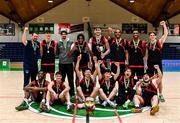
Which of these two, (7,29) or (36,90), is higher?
(7,29)

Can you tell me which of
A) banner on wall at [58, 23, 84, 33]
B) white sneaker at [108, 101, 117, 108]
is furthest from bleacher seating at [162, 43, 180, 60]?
white sneaker at [108, 101, 117, 108]

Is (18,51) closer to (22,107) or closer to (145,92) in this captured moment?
(22,107)

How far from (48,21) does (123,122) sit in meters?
16.7

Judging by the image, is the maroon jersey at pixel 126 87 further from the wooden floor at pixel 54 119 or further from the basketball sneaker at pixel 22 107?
the basketball sneaker at pixel 22 107

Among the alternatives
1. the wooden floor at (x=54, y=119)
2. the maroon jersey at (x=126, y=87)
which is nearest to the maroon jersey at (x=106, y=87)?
the maroon jersey at (x=126, y=87)

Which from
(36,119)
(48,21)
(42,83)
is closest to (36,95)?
(42,83)

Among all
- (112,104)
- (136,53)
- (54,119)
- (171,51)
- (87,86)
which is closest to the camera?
(54,119)

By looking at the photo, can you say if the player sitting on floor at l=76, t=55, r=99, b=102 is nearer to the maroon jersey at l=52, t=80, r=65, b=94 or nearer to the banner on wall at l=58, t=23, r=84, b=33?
the maroon jersey at l=52, t=80, r=65, b=94

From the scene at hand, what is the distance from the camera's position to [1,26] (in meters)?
22.2

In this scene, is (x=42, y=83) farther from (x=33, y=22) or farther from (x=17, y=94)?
(x=33, y=22)

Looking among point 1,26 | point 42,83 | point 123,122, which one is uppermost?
point 1,26

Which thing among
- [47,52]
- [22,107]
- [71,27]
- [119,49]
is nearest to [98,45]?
[119,49]

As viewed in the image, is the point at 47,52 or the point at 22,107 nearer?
the point at 22,107

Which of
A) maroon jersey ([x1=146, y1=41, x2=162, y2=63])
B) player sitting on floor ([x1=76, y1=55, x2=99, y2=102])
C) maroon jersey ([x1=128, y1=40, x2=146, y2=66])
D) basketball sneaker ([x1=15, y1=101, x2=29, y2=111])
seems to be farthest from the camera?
maroon jersey ([x1=128, y1=40, x2=146, y2=66])
